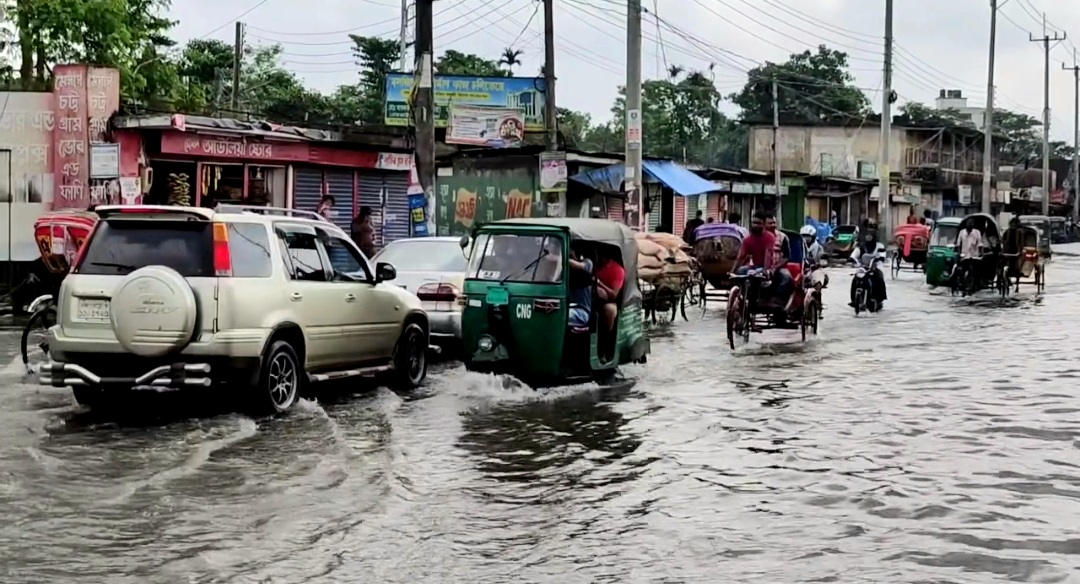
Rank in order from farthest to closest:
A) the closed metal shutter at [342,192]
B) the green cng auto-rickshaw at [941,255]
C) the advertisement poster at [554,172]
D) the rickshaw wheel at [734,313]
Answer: the green cng auto-rickshaw at [941,255] → the closed metal shutter at [342,192] → the advertisement poster at [554,172] → the rickshaw wheel at [734,313]

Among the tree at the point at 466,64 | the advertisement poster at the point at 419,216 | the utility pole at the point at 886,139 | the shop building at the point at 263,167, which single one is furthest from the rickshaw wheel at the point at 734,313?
the tree at the point at 466,64

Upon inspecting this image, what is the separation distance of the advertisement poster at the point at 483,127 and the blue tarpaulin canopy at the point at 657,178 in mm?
3054

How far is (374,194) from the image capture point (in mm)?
30047

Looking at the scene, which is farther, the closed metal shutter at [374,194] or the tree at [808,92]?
the tree at [808,92]

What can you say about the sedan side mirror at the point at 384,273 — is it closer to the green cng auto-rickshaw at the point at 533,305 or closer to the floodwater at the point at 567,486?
the green cng auto-rickshaw at the point at 533,305

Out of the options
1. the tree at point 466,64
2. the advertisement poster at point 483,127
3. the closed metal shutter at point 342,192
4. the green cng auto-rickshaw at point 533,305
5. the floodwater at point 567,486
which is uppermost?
the tree at point 466,64

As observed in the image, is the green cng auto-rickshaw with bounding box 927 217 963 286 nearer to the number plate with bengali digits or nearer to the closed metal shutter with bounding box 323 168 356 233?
the closed metal shutter with bounding box 323 168 356 233

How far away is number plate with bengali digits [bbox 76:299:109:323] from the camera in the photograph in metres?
10.6

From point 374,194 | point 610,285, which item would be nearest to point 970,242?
point 374,194

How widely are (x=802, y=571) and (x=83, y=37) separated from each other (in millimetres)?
29790

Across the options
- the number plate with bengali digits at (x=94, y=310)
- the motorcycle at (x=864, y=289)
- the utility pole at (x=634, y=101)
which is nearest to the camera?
the number plate with bengali digits at (x=94, y=310)

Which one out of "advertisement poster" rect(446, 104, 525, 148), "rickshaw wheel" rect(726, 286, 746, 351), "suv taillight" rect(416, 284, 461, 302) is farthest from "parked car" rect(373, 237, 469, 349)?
"advertisement poster" rect(446, 104, 525, 148)

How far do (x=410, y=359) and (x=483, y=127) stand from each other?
23.4 m

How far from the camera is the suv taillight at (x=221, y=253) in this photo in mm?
10617
